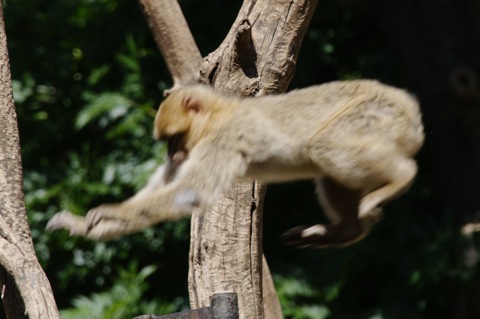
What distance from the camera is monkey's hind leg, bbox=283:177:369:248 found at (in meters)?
4.46

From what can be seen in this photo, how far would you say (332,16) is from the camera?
7719mm

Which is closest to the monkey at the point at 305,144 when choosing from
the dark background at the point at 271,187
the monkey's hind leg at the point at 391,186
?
the monkey's hind leg at the point at 391,186

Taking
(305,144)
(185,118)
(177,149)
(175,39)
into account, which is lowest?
(305,144)

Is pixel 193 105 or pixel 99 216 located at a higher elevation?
pixel 193 105

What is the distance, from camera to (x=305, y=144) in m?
4.37

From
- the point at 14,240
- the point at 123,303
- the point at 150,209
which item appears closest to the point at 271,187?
the point at 123,303

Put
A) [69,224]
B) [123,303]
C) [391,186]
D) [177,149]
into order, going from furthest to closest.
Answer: [123,303]
[177,149]
[391,186]
[69,224]

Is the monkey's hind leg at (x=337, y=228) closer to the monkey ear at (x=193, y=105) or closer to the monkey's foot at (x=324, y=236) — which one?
the monkey's foot at (x=324, y=236)

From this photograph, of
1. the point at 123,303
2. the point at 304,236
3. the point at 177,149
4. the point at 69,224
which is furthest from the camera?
the point at 123,303

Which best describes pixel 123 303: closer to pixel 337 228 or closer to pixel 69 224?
pixel 337 228

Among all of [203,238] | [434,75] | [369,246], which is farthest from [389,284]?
[203,238]

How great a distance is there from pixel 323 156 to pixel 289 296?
2708mm

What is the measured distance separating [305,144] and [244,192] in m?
0.38

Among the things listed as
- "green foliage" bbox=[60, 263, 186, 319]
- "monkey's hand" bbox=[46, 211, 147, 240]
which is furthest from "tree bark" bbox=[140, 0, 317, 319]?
"green foliage" bbox=[60, 263, 186, 319]
